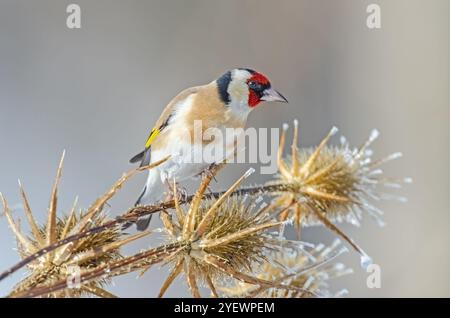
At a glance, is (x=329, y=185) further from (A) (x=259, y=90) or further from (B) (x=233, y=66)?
(B) (x=233, y=66)

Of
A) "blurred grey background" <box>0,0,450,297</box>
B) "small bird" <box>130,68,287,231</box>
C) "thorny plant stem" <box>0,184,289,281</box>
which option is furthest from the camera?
"blurred grey background" <box>0,0,450,297</box>

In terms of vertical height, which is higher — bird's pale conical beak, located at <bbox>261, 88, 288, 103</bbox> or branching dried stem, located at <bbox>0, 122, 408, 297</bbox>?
bird's pale conical beak, located at <bbox>261, 88, 288, 103</bbox>

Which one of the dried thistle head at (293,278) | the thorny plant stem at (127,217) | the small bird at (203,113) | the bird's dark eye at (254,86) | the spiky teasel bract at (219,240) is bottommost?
the dried thistle head at (293,278)

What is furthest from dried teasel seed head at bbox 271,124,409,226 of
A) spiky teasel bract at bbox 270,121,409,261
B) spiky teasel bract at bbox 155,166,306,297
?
spiky teasel bract at bbox 155,166,306,297

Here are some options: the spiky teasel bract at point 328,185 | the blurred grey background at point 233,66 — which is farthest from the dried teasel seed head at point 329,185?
the blurred grey background at point 233,66

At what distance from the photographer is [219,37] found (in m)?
1.84

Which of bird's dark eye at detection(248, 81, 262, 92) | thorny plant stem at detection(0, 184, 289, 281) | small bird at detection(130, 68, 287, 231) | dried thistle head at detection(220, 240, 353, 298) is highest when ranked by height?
bird's dark eye at detection(248, 81, 262, 92)

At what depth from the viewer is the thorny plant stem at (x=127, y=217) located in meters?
0.37

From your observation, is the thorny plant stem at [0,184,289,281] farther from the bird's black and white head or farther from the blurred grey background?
the blurred grey background

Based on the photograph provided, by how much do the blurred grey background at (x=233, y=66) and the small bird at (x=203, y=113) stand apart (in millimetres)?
555

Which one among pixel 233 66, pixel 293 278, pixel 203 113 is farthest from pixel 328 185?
pixel 233 66

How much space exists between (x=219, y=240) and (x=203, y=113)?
54 cm

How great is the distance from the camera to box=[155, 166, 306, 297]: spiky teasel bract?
477 mm

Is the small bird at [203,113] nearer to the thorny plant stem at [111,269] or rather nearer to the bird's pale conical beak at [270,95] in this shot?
the bird's pale conical beak at [270,95]
